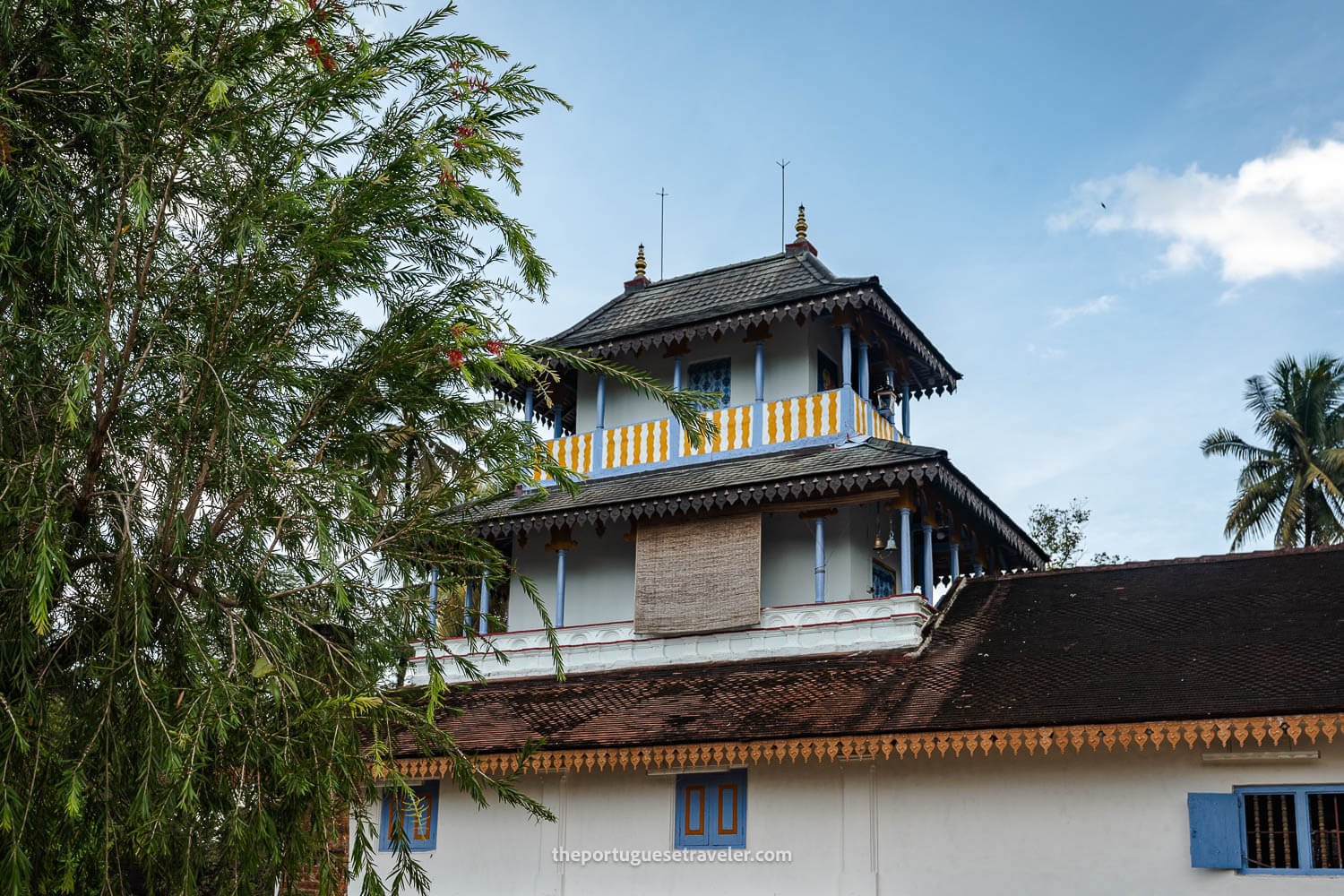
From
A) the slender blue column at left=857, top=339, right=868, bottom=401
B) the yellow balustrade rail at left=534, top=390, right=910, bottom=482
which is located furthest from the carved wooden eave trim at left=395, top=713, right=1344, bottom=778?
the slender blue column at left=857, top=339, right=868, bottom=401

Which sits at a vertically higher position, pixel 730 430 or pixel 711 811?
pixel 730 430

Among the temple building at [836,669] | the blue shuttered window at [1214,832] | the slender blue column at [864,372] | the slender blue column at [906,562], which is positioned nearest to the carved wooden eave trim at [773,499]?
the temple building at [836,669]

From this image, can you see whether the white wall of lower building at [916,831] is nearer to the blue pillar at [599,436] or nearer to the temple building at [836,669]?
the temple building at [836,669]

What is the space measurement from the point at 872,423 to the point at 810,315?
1.77 meters

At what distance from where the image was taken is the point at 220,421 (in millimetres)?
7305

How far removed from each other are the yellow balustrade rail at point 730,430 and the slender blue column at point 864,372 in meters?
1.52

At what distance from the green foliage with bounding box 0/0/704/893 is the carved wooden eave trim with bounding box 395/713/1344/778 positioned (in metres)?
3.08

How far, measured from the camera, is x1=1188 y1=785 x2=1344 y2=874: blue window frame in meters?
10.9

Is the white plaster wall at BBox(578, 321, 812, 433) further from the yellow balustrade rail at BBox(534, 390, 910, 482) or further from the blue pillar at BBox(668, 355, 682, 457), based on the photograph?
the blue pillar at BBox(668, 355, 682, 457)

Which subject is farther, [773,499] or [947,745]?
[773,499]

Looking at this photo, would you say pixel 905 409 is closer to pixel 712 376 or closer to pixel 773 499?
pixel 712 376

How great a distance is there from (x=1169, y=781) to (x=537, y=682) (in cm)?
776

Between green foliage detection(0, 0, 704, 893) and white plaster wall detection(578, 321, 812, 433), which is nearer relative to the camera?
green foliage detection(0, 0, 704, 893)

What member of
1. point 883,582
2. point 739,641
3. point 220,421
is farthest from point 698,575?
point 220,421
